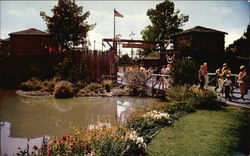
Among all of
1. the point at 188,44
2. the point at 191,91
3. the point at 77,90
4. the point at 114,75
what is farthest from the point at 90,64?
Result: the point at 188,44

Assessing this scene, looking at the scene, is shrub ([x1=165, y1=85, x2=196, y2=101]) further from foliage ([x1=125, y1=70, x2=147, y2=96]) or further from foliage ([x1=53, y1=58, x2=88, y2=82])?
foliage ([x1=53, y1=58, x2=88, y2=82])

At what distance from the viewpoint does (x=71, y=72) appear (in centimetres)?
1791

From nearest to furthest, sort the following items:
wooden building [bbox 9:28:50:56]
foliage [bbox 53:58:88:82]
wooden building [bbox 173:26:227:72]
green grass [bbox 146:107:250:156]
Answer: 1. green grass [bbox 146:107:250:156]
2. foliage [bbox 53:58:88:82]
3. wooden building [bbox 173:26:227:72]
4. wooden building [bbox 9:28:50:56]

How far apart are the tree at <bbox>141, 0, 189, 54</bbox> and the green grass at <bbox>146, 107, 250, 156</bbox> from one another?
30277mm

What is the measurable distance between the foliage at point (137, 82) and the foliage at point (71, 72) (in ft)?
15.1

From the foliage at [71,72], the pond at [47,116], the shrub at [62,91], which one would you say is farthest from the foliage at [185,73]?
the foliage at [71,72]

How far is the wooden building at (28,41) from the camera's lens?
88.3ft

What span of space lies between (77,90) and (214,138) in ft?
40.2

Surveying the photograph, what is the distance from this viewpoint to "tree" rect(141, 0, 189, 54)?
121 ft

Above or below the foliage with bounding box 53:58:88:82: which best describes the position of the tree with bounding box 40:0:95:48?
above

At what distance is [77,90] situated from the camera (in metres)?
16.5

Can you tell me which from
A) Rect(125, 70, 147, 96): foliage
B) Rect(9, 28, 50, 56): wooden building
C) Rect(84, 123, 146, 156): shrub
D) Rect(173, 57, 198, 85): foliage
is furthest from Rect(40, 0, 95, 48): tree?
Rect(84, 123, 146, 156): shrub

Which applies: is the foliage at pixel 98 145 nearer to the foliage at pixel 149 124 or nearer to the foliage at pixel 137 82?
the foliage at pixel 149 124

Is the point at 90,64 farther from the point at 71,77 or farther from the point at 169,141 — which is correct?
the point at 169,141
